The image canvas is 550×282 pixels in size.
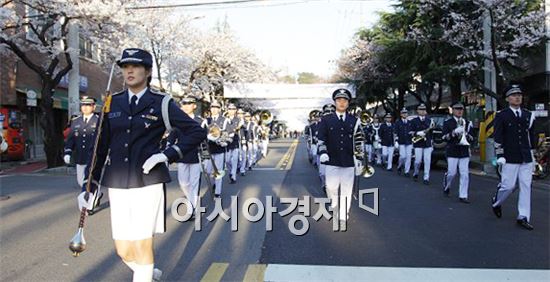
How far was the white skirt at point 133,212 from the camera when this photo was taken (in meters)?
3.82

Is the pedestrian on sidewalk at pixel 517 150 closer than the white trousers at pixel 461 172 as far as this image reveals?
Yes

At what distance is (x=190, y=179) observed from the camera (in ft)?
27.2

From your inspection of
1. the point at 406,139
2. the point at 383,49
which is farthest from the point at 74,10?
the point at 383,49

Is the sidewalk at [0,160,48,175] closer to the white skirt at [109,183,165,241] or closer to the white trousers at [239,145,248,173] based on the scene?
the white trousers at [239,145,248,173]

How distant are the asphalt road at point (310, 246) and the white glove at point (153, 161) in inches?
67.1

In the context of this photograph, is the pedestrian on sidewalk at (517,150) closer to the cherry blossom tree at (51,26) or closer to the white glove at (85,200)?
the white glove at (85,200)

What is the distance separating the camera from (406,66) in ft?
77.5

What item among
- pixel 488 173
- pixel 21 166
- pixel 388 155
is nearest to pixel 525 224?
pixel 488 173

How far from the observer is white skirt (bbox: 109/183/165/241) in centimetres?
382

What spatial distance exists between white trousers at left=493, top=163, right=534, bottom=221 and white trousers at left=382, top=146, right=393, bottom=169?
9452 millimetres

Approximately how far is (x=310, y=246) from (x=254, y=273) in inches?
50.8

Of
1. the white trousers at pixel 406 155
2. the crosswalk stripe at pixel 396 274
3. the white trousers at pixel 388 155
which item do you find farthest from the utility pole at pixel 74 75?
the crosswalk stripe at pixel 396 274

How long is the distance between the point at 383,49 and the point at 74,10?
14.0 metres

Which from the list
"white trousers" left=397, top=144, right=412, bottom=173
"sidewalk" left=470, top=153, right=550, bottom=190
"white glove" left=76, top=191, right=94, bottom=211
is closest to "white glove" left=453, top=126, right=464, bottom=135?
"sidewalk" left=470, top=153, right=550, bottom=190
